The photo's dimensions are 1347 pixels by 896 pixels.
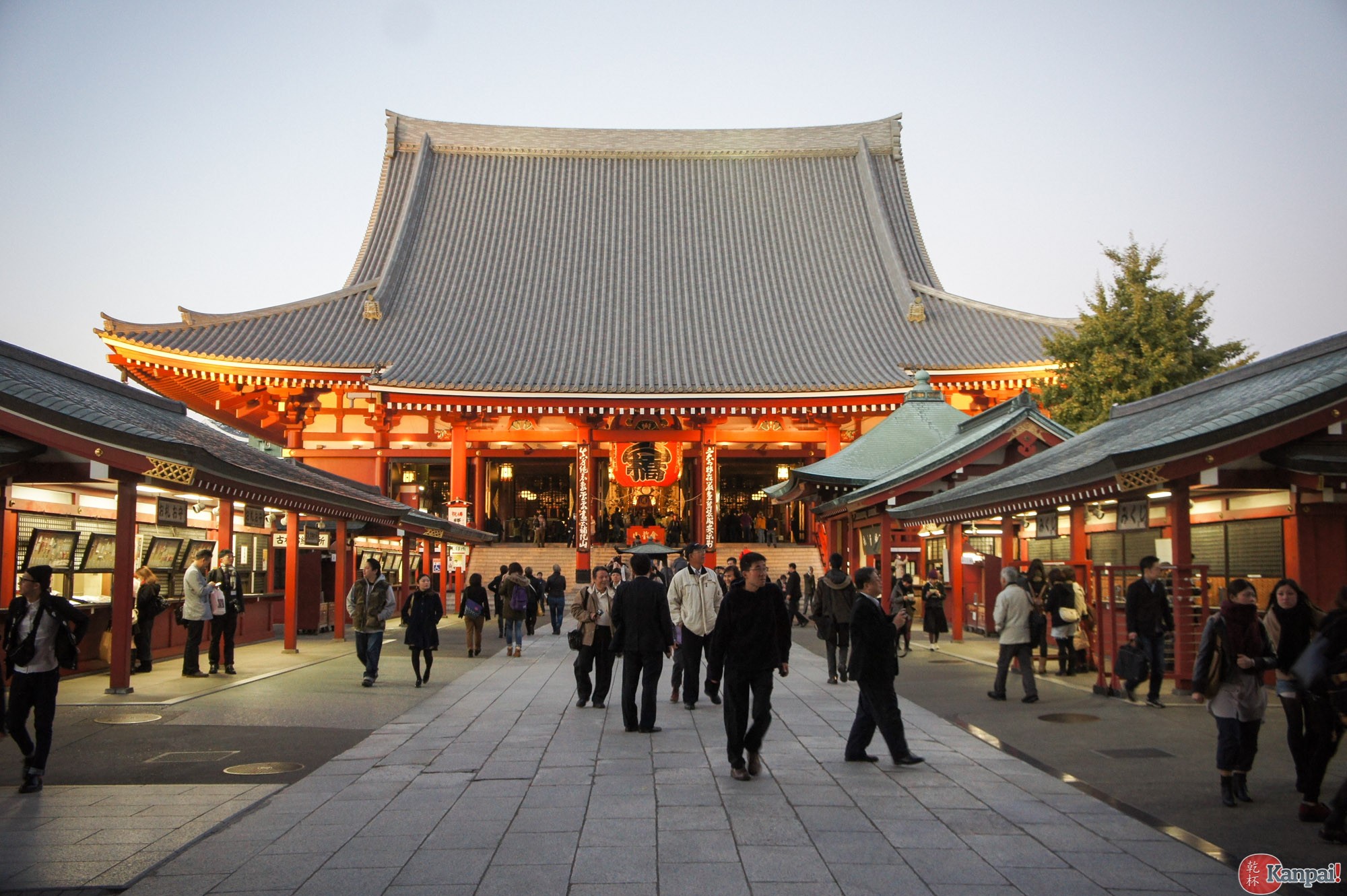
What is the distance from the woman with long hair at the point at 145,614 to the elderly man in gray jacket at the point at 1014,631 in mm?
10207

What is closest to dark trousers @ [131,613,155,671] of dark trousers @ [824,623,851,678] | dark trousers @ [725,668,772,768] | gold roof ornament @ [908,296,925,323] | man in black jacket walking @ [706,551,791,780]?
dark trousers @ [824,623,851,678]

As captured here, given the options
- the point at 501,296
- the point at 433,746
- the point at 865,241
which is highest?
the point at 865,241

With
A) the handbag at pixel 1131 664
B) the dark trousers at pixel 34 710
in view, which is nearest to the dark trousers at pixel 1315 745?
the handbag at pixel 1131 664

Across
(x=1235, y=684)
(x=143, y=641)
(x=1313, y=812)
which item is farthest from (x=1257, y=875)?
(x=143, y=641)

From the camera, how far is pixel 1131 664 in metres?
10.9

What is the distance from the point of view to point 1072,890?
5184 millimetres

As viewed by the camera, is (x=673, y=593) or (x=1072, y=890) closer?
(x=1072, y=890)

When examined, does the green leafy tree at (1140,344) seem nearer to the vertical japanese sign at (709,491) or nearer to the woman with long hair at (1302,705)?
the vertical japanese sign at (709,491)

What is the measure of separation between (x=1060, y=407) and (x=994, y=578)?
7.70 meters

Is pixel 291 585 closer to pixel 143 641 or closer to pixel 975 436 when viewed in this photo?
pixel 143 641

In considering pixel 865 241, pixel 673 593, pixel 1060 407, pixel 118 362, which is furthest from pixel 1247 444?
pixel 865 241

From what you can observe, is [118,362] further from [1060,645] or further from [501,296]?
[1060,645]

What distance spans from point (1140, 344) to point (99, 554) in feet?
68.7

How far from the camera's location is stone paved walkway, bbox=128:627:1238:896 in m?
5.34
